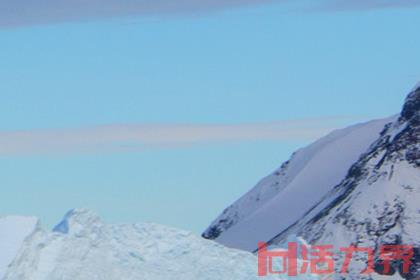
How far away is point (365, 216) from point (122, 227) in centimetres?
11027

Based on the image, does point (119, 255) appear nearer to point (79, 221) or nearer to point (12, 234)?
point (79, 221)

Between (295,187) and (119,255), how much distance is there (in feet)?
442

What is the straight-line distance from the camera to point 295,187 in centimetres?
17362

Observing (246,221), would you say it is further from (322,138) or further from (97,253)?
(97,253)

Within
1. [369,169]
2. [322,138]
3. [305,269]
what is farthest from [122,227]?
[322,138]

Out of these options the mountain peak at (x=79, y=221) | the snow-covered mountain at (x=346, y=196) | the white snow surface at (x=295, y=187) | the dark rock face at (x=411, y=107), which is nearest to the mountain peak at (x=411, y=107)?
the dark rock face at (x=411, y=107)

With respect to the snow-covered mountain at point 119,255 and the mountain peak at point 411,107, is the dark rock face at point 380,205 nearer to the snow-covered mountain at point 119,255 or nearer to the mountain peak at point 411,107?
the mountain peak at point 411,107

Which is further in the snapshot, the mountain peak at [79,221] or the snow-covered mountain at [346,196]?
the snow-covered mountain at [346,196]

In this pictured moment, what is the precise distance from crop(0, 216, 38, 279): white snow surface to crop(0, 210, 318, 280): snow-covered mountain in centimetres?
8

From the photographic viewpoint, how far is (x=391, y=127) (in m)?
173

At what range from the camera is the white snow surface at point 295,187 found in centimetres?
16462

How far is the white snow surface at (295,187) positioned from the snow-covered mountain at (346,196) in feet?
0.34

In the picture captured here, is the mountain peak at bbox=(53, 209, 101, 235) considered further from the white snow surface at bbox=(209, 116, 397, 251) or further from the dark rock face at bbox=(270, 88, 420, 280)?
the white snow surface at bbox=(209, 116, 397, 251)

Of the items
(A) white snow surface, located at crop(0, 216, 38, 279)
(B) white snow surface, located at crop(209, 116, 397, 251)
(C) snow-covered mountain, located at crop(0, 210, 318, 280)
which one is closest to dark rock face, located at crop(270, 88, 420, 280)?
(B) white snow surface, located at crop(209, 116, 397, 251)
